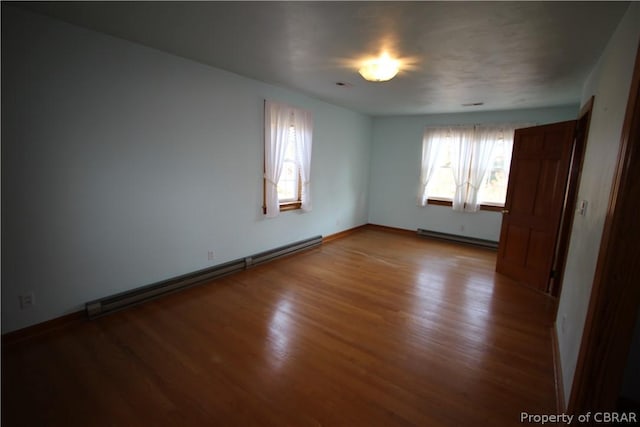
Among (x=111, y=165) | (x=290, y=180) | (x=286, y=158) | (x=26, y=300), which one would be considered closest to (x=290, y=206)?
(x=290, y=180)

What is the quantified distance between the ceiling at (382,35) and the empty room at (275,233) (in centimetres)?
2

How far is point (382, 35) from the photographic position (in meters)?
2.19

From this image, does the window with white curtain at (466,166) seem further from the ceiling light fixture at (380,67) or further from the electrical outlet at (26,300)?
the electrical outlet at (26,300)

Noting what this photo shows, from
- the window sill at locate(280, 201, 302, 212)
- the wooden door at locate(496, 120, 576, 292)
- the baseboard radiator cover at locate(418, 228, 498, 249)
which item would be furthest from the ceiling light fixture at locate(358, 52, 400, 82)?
the baseboard radiator cover at locate(418, 228, 498, 249)

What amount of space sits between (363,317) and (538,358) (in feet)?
4.64

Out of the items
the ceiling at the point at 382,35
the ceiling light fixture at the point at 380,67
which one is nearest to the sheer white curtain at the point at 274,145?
the ceiling at the point at 382,35

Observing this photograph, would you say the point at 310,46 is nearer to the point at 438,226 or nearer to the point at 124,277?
the point at 124,277

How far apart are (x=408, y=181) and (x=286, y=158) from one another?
2.95 m

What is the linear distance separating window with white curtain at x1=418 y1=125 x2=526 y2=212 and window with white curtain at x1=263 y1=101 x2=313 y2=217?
2580 millimetres

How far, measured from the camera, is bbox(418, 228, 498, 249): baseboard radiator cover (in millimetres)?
5269

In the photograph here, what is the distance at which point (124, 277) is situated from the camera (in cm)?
278

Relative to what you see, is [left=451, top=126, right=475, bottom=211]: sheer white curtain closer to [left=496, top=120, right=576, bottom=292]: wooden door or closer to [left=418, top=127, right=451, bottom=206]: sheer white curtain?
[left=418, top=127, right=451, bottom=206]: sheer white curtain

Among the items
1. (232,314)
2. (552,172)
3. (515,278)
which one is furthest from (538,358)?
(232,314)

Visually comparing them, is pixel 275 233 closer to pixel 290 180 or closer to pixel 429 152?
pixel 290 180
